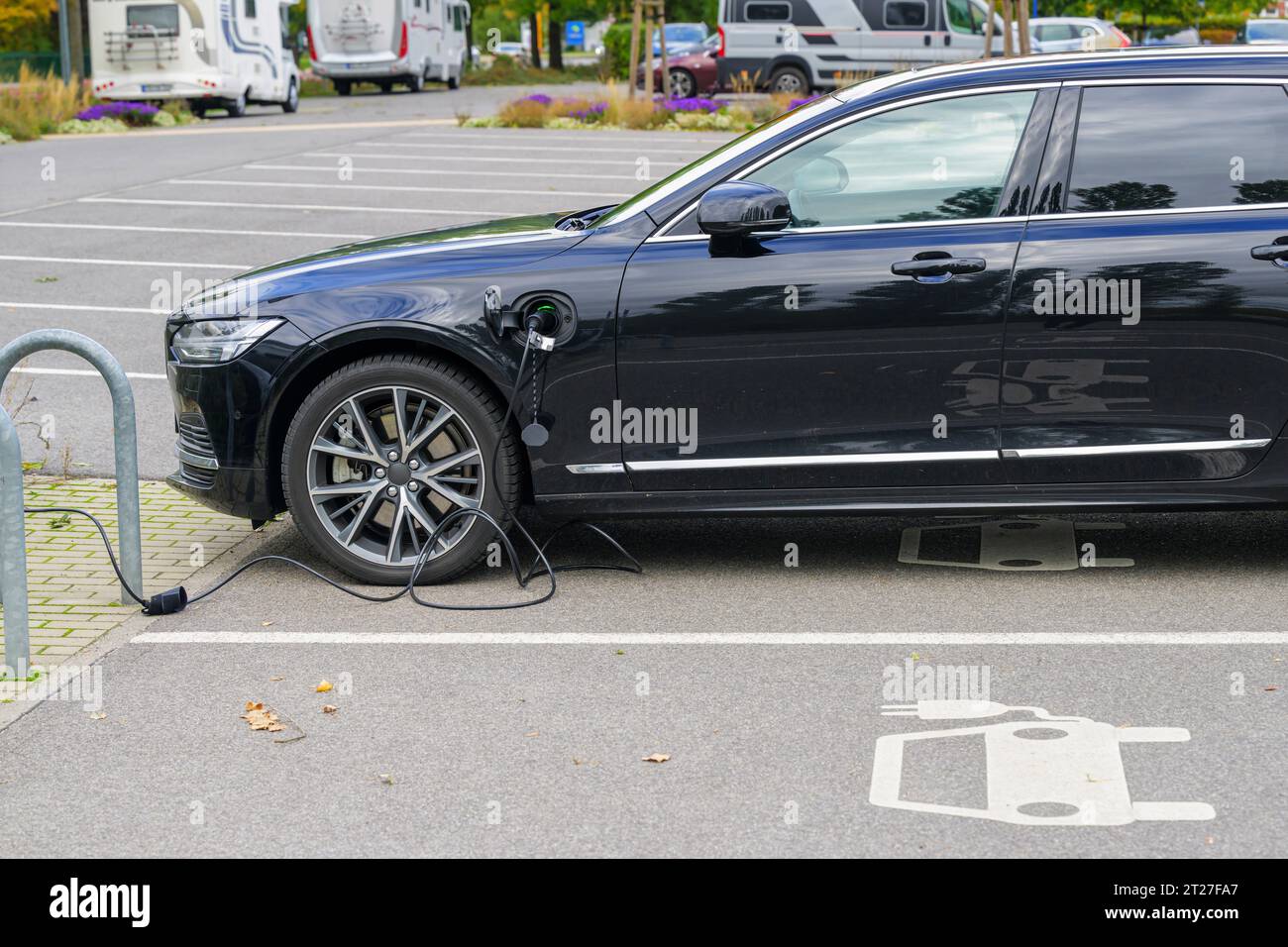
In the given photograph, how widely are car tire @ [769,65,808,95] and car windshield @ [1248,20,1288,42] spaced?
13478 mm

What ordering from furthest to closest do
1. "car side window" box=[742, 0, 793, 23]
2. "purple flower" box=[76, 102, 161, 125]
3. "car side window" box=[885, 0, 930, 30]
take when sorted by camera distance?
"car side window" box=[742, 0, 793, 23] < "car side window" box=[885, 0, 930, 30] < "purple flower" box=[76, 102, 161, 125]

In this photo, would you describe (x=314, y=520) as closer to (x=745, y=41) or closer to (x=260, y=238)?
(x=260, y=238)

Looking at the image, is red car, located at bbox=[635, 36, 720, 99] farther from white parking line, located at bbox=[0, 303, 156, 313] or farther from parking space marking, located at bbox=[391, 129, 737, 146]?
white parking line, located at bbox=[0, 303, 156, 313]

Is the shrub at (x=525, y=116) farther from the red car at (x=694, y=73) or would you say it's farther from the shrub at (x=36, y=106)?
the shrub at (x=36, y=106)

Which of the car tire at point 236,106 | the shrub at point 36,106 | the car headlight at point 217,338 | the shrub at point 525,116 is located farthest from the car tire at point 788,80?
the car headlight at point 217,338

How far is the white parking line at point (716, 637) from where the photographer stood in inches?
211

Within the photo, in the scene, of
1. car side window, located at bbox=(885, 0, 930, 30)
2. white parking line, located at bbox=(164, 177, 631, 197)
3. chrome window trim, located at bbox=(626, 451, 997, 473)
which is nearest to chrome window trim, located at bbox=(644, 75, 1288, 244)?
chrome window trim, located at bbox=(626, 451, 997, 473)

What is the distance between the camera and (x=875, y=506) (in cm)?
578

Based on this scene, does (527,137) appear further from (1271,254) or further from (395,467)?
(1271,254)

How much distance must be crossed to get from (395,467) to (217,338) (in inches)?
31.8

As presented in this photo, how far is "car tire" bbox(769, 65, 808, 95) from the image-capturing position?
32.8 meters

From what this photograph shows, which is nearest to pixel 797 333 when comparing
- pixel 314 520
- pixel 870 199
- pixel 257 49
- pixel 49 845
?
pixel 870 199

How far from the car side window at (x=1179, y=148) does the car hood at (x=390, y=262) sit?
1823mm

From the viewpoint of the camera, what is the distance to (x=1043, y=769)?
4.31 m
